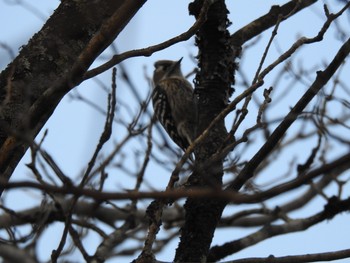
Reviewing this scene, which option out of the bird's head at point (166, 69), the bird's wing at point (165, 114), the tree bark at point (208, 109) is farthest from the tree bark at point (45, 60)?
the bird's head at point (166, 69)

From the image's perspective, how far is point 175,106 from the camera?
24.6ft

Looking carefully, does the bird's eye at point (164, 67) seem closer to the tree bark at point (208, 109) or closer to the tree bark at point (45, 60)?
the tree bark at point (208, 109)

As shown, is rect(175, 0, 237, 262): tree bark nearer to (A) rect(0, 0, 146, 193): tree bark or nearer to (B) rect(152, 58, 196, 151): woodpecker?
(A) rect(0, 0, 146, 193): tree bark

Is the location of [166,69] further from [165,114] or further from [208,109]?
[208,109]

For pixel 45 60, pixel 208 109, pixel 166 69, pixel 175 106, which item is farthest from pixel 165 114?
pixel 45 60

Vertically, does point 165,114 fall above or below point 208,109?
above

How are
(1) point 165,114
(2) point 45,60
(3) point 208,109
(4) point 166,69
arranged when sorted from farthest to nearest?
(4) point 166,69 → (1) point 165,114 → (3) point 208,109 → (2) point 45,60

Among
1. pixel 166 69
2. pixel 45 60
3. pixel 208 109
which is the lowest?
pixel 45 60

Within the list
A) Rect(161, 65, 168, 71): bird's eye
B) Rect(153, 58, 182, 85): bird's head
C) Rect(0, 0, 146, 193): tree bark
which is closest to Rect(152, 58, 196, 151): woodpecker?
Rect(153, 58, 182, 85): bird's head

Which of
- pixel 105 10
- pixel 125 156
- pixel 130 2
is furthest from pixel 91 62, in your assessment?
pixel 125 156

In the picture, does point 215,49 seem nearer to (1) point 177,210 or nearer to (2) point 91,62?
(2) point 91,62

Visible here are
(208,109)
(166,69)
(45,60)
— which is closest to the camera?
(45,60)

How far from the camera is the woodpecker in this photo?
7.09 metres

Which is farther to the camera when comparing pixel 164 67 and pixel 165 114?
pixel 164 67
